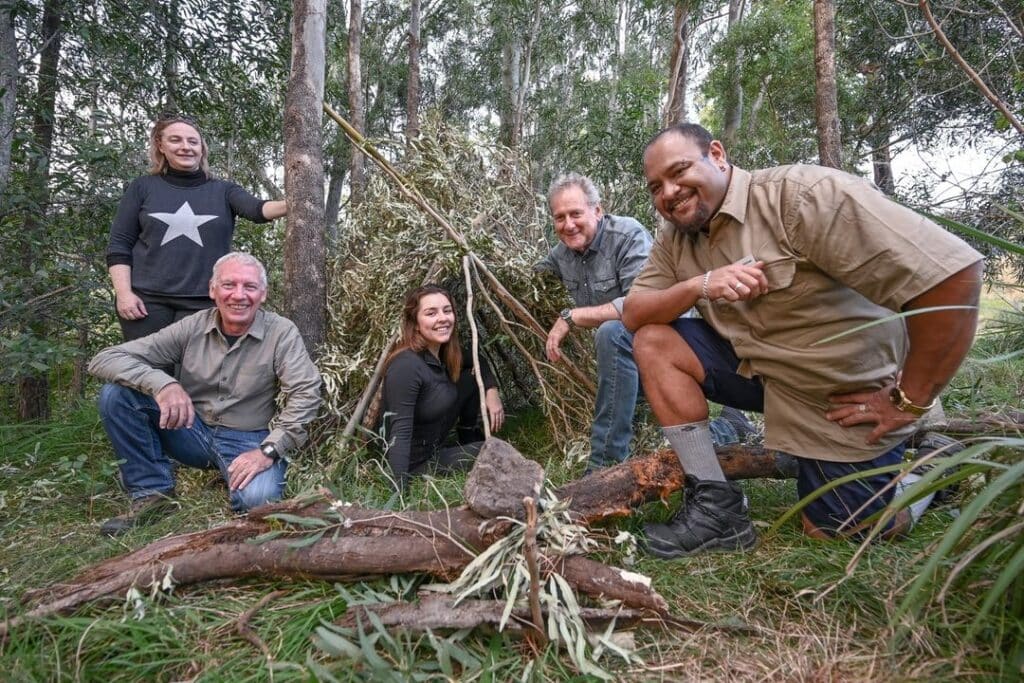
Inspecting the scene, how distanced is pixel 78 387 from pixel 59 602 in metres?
5.83

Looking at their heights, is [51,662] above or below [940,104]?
below

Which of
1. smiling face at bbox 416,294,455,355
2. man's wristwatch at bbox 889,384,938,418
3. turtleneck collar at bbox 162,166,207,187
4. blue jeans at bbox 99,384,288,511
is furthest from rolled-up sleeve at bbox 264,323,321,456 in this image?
man's wristwatch at bbox 889,384,938,418

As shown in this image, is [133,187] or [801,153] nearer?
[133,187]

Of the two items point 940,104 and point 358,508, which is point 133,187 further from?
point 940,104

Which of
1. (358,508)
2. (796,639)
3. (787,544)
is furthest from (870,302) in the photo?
(358,508)

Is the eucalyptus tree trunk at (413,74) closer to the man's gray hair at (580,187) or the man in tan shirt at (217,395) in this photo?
the man's gray hair at (580,187)

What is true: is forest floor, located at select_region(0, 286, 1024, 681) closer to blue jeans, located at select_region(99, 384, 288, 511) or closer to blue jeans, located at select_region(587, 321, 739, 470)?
blue jeans, located at select_region(99, 384, 288, 511)

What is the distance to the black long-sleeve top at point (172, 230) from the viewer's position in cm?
333

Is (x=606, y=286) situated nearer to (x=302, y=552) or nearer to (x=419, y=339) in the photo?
(x=419, y=339)

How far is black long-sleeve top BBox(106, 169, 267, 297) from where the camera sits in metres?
3.33

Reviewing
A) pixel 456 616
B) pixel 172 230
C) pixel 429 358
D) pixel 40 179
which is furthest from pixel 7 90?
pixel 456 616

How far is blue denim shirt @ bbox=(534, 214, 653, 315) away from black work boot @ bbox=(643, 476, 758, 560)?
49.9 inches

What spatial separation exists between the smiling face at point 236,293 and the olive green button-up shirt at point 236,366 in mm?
70

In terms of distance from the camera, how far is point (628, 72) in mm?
18297
